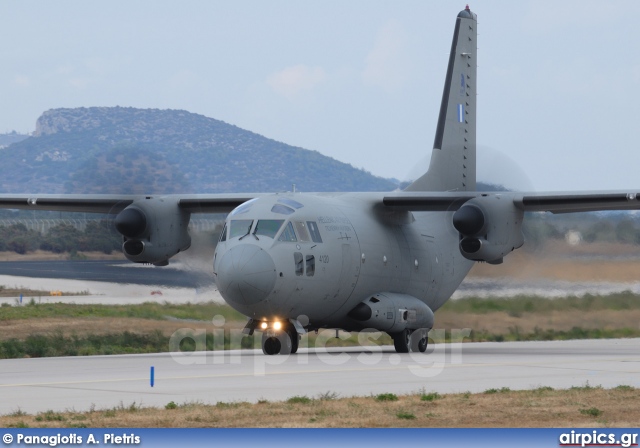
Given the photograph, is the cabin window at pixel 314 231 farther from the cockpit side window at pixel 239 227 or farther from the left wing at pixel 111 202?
the left wing at pixel 111 202

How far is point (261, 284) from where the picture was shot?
20.9m

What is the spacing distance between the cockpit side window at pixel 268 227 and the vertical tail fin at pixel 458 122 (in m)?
7.46

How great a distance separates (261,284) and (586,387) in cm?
703

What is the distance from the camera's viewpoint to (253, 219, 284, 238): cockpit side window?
2180 centimetres

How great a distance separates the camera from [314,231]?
2270 cm

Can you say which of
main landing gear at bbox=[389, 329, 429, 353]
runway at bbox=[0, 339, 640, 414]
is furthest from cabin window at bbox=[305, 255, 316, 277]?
main landing gear at bbox=[389, 329, 429, 353]

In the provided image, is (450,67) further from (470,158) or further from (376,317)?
(376,317)

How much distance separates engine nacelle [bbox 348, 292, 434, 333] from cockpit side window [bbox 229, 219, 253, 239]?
363 centimetres

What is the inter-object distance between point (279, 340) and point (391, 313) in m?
2.71

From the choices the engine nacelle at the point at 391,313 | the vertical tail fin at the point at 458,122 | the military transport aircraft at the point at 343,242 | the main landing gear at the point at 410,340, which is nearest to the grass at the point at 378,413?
the military transport aircraft at the point at 343,242

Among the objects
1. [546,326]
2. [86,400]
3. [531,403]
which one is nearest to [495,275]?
[546,326]

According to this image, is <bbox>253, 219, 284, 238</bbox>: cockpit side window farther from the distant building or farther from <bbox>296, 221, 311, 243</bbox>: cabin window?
the distant building

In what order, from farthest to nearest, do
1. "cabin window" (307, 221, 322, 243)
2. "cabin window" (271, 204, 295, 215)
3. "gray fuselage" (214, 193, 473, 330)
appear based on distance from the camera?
"cabin window" (307, 221, 322, 243)
"cabin window" (271, 204, 295, 215)
"gray fuselage" (214, 193, 473, 330)

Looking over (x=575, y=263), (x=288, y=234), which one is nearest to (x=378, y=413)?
(x=288, y=234)
